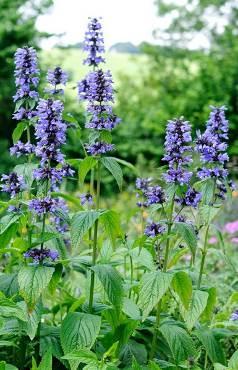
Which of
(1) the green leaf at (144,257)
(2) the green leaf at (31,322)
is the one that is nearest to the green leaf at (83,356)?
(2) the green leaf at (31,322)

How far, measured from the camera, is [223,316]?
13.5 ft

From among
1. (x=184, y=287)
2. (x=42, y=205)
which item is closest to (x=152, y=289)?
(x=184, y=287)

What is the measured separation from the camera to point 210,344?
368cm

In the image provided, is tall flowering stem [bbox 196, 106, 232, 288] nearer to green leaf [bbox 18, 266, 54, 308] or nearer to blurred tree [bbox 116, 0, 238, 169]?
green leaf [bbox 18, 266, 54, 308]

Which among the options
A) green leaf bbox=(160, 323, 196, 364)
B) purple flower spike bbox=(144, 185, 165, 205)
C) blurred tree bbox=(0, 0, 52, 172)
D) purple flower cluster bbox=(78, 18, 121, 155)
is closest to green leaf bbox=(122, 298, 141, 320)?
green leaf bbox=(160, 323, 196, 364)

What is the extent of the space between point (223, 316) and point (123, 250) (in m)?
0.74

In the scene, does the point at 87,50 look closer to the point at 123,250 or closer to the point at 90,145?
the point at 90,145

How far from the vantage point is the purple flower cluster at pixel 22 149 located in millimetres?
3723

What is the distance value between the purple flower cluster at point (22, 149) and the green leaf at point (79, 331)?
91 cm

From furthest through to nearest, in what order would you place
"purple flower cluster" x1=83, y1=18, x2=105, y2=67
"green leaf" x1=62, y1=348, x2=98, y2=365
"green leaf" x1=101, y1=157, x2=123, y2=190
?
"purple flower cluster" x1=83, y1=18, x2=105, y2=67, "green leaf" x1=101, y1=157, x2=123, y2=190, "green leaf" x1=62, y1=348, x2=98, y2=365

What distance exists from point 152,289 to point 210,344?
0.65 metres

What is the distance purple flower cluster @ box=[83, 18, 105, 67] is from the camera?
3951mm

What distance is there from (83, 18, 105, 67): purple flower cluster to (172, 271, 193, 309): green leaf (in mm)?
1351

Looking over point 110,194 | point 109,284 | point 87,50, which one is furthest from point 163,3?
point 109,284
